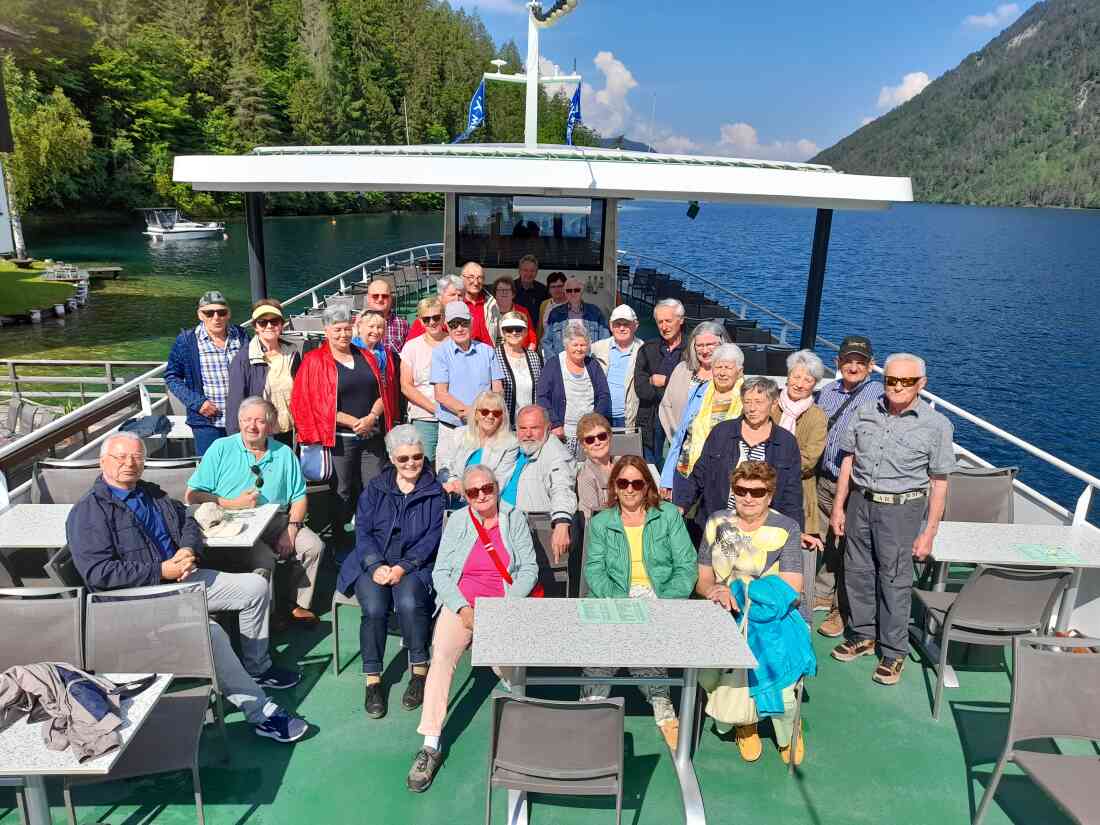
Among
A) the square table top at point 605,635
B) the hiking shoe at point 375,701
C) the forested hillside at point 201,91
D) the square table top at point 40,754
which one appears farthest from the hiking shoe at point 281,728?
the forested hillside at point 201,91

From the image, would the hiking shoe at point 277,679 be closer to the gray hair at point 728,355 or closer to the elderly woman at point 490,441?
the elderly woman at point 490,441

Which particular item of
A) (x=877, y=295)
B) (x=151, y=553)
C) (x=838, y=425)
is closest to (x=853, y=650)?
(x=838, y=425)

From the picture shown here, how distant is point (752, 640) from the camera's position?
3.41 m

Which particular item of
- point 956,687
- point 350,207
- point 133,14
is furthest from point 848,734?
point 133,14

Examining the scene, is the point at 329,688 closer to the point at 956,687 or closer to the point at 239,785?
the point at 239,785

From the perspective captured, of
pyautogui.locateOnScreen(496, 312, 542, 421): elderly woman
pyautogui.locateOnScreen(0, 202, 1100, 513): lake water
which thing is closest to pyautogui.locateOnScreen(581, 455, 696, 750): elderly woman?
pyautogui.locateOnScreen(496, 312, 542, 421): elderly woman

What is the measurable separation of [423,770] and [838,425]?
9.84 feet

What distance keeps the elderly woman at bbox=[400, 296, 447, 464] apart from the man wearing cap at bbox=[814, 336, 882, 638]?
2.60 m

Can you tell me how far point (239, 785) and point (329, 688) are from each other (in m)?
0.72

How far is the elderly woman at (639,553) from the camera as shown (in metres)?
3.57

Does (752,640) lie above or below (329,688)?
above

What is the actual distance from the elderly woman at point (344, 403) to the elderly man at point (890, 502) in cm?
290

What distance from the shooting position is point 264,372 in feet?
15.6

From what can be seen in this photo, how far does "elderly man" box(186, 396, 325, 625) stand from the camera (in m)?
4.14
